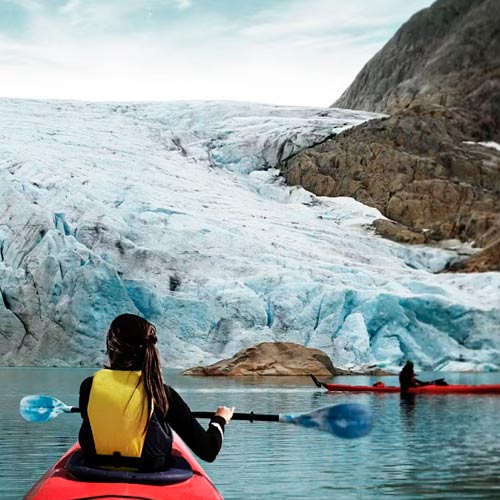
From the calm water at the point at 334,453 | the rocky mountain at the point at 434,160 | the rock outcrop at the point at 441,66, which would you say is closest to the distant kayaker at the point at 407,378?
the calm water at the point at 334,453

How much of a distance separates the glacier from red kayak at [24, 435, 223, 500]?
25.8 m

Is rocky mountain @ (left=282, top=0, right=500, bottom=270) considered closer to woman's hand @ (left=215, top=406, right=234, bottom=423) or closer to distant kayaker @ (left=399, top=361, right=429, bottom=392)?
distant kayaker @ (left=399, top=361, right=429, bottom=392)

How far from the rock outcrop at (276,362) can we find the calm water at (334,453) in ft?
31.6

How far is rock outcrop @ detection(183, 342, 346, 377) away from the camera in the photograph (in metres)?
28.7

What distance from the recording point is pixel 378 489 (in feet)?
27.2

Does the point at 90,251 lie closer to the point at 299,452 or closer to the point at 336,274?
the point at 336,274

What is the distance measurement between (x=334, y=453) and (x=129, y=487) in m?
6.27

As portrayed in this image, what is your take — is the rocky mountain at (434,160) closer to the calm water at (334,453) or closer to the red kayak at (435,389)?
the red kayak at (435,389)

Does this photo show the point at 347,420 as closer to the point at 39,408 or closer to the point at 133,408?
the point at 133,408

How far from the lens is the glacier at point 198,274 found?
102ft

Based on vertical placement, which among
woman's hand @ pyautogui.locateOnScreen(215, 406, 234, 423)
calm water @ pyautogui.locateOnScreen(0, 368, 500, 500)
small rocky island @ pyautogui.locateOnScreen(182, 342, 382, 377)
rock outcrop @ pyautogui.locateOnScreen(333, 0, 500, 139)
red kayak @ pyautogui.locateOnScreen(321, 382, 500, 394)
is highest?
rock outcrop @ pyautogui.locateOnScreen(333, 0, 500, 139)

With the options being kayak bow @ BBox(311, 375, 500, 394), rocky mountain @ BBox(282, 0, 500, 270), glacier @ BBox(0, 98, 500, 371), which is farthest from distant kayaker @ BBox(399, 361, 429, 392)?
rocky mountain @ BBox(282, 0, 500, 270)

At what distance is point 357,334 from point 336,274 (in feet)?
11.9

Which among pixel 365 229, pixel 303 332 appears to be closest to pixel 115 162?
pixel 365 229
